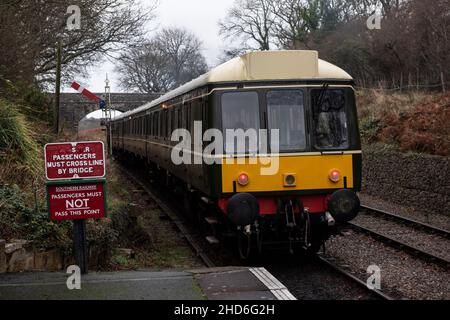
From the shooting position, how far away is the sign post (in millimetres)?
7230

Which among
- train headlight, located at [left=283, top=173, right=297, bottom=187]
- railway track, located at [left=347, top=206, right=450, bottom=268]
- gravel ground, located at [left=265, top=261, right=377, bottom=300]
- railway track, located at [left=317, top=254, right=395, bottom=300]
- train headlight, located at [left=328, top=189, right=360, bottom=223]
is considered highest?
train headlight, located at [left=283, top=173, right=297, bottom=187]

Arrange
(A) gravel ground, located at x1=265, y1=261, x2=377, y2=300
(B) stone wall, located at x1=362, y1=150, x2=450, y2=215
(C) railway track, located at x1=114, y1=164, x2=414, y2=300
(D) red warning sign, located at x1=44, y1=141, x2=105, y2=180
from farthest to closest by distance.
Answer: (B) stone wall, located at x1=362, y1=150, x2=450, y2=215
(C) railway track, located at x1=114, y1=164, x2=414, y2=300
(A) gravel ground, located at x1=265, y1=261, x2=377, y2=300
(D) red warning sign, located at x1=44, y1=141, x2=105, y2=180

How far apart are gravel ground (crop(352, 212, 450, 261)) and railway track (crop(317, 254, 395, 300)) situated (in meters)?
1.89

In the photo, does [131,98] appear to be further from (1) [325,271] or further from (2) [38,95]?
(1) [325,271]

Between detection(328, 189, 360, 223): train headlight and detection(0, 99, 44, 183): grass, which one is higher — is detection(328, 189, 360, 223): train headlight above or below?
below

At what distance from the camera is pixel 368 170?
20.2 m

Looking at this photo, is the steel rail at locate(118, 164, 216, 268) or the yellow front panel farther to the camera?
the steel rail at locate(118, 164, 216, 268)

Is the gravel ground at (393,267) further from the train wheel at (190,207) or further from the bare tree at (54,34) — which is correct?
the bare tree at (54,34)

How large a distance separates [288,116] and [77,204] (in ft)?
11.3

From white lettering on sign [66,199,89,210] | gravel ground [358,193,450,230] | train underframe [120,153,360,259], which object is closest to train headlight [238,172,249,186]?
train underframe [120,153,360,259]

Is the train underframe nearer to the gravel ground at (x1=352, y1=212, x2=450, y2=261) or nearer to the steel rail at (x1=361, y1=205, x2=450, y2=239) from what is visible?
the gravel ground at (x1=352, y1=212, x2=450, y2=261)

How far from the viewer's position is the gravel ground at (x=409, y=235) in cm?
1077

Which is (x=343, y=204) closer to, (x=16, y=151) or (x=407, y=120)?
(x=16, y=151)

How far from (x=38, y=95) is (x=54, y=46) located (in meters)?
5.83
